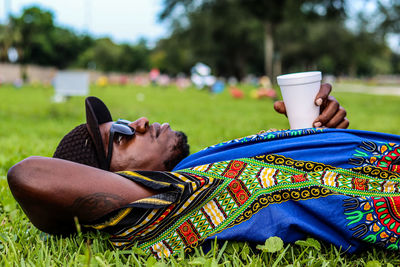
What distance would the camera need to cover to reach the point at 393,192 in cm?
170

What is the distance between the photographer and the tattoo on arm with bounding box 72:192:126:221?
1.56 metres

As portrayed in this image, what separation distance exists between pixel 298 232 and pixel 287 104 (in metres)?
0.71

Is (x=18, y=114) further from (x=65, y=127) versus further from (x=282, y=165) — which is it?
(x=282, y=165)

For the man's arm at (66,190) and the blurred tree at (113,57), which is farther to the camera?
the blurred tree at (113,57)

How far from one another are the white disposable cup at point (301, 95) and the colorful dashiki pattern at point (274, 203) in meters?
0.32

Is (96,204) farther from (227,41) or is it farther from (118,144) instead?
(227,41)

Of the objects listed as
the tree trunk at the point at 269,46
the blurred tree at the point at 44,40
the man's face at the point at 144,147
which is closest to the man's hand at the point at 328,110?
the man's face at the point at 144,147

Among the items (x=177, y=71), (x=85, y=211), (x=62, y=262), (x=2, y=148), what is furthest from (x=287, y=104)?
(x=177, y=71)

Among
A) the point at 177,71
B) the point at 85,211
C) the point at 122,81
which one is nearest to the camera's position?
the point at 85,211

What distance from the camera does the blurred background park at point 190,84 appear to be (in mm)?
1815

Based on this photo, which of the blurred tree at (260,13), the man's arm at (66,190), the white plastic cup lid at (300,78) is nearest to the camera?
the man's arm at (66,190)

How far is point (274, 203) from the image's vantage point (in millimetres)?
1697

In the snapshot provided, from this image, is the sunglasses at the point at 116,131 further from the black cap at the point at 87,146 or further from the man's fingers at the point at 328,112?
the man's fingers at the point at 328,112

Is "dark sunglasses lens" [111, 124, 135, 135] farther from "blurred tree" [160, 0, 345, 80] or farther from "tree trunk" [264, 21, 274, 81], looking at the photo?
"tree trunk" [264, 21, 274, 81]
